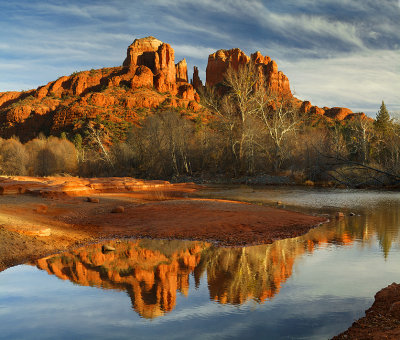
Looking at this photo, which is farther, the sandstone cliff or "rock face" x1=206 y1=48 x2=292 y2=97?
"rock face" x1=206 y1=48 x2=292 y2=97

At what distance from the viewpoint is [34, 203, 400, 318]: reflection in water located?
6.51m

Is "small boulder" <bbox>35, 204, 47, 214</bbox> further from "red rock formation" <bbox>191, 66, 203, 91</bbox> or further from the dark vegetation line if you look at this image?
"red rock formation" <bbox>191, 66, 203, 91</bbox>

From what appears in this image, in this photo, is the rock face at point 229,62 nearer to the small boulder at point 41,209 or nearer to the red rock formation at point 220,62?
the red rock formation at point 220,62

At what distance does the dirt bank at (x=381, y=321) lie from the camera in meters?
4.40

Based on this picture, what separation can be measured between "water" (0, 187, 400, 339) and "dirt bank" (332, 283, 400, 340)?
0.78 ft

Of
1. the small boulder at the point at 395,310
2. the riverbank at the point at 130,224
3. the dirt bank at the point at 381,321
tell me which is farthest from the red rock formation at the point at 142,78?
the small boulder at the point at 395,310

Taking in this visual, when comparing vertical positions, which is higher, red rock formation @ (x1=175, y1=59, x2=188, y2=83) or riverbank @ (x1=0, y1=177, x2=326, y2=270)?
red rock formation @ (x1=175, y1=59, x2=188, y2=83)

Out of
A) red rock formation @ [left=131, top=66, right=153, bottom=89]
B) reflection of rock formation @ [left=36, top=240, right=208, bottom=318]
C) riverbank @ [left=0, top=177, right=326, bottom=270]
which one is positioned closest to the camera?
reflection of rock formation @ [left=36, top=240, right=208, bottom=318]

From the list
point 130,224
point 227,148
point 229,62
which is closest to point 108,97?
point 229,62

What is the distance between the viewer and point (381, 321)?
507 cm

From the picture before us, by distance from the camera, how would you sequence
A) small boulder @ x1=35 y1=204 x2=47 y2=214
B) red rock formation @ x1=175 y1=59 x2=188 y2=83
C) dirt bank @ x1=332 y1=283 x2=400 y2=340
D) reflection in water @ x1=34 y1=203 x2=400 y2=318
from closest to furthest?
dirt bank @ x1=332 y1=283 x2=400 y2=340, reflection in water @ x1=34 y1=203 x2=400 y2=318, small boulder @ x1=35 y1=204 x2=47 y2=214, red rock formation @ x1=175 y1=59 x2=188 y2=83

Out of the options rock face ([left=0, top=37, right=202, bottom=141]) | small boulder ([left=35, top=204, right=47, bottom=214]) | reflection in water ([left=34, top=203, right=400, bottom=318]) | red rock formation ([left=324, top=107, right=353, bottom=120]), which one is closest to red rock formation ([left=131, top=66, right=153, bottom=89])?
rock face ([left=0, top=37, right=202, bottom=141])

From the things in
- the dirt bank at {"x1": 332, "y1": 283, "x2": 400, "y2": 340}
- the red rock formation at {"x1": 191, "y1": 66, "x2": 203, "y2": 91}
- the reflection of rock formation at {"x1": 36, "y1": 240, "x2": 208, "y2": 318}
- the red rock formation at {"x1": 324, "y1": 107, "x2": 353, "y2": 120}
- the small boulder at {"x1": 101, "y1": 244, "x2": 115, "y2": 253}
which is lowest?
the reflection of rock formation at {"x1": 36, "y1": 240, "x2": 208, "y2": 318}

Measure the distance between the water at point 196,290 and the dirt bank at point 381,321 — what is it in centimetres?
24
